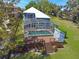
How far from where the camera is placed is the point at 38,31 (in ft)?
120

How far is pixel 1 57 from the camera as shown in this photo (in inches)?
994

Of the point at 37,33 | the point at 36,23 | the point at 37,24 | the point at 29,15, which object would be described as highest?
the point at 29,15

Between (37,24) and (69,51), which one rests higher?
(37,24)

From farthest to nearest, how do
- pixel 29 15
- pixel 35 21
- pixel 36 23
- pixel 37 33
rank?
pixel 29 15 → pixel 35 21 → pixel 36 23 → pixel 37 33

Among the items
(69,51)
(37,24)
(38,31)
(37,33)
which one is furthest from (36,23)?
(69,51)

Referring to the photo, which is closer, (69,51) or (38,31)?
(69,51)

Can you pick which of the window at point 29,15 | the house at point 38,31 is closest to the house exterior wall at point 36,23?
the house at point 38,31

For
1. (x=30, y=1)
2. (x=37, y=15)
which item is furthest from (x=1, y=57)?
(x=30, y=1)

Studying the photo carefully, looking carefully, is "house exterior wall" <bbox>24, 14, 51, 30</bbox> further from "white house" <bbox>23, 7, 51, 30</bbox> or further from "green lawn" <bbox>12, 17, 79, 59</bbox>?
"green lawn" <bbox>12, 17, 79, 59</bbox>

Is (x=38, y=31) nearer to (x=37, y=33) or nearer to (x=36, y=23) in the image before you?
(x=37, y=33)

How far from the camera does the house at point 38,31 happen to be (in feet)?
98.8

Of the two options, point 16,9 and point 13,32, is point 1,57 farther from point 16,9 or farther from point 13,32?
point 16,9

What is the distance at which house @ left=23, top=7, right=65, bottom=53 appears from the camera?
3011 cm

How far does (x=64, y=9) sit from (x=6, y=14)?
37419mm
